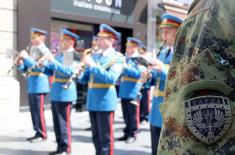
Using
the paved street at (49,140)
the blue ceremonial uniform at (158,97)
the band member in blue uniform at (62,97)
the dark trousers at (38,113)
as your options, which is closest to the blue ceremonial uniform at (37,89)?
the dark trousers at (38,113)

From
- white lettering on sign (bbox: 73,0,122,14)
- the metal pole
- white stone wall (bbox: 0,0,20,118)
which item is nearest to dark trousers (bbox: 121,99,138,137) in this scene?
white stone wall (bbox: 0,0,20,118)

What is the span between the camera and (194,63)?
868 millimetres

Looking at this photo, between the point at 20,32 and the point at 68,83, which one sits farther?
the point at 20,32

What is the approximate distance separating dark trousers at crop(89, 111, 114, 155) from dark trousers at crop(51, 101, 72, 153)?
0.87 meters

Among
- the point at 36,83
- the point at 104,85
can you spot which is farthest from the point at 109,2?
the point at 104,85

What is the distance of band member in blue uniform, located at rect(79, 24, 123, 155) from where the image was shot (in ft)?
14.7

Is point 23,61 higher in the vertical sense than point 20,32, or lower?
lower

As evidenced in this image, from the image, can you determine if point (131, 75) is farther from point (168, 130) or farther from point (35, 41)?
point (168, 130)

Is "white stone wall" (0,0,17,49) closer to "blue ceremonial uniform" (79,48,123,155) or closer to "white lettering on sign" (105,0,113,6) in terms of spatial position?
"white lettering on sign" (105,0,113,6)

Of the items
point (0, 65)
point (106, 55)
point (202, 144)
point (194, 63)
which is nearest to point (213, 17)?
point (194, 63)

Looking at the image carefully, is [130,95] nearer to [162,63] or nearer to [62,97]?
[62,97]

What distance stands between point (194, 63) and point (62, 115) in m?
4.67

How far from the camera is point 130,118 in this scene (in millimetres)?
6785

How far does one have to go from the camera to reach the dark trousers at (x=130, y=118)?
671 centimetres
